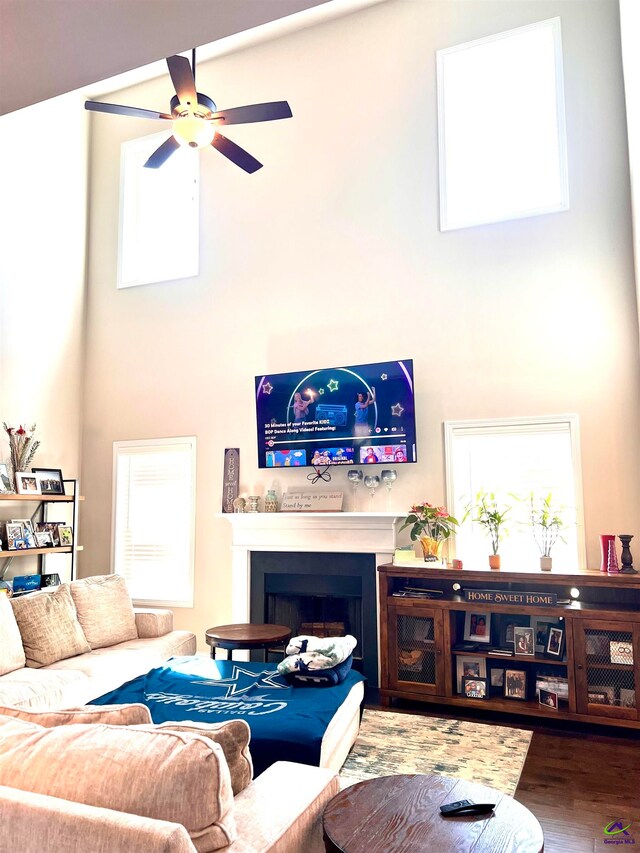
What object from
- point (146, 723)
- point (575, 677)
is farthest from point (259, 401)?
point (146, 723)

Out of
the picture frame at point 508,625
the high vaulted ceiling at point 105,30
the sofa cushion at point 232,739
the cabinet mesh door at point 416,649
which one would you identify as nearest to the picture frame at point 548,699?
the picture frame at point 508,625

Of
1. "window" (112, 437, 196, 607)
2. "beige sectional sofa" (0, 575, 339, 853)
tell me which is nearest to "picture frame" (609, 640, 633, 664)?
"beige sectional sofa" (0, 575, 339, 853)

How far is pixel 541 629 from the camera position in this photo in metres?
4.42

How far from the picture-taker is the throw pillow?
1.71m

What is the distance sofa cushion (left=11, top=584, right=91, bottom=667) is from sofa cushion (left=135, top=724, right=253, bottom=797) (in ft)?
8.94

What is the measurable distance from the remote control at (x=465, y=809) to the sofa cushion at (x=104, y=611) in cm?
322

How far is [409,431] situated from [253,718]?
2.79 meters

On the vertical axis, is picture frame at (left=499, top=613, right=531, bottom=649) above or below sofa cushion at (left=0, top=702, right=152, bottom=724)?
below

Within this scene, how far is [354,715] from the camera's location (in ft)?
11.8

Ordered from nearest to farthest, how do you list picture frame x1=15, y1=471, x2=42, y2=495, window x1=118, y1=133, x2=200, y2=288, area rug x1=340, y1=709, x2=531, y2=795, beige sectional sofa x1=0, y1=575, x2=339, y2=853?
1. beige sectional sofa x1=0, y1=575, x2=339, y2=853
2. area rug x1=340, y1=709, x2=531, y2=795
3. picture frame x1=15, y1=471, x2=42, y2=495
4. window x1=118, y1=133, x2=200, y2=288

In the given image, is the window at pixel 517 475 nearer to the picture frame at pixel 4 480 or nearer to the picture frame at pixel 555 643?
the picture frame at pixel 555 643

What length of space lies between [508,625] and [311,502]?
6.27 ft

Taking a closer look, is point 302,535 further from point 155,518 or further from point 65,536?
point 65,536

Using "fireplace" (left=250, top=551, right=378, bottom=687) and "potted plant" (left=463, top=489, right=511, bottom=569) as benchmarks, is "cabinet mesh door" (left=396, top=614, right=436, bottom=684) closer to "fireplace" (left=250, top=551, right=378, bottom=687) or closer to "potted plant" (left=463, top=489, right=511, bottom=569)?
"fireplace" (left=250, top=551, right=378, bottom=687)
